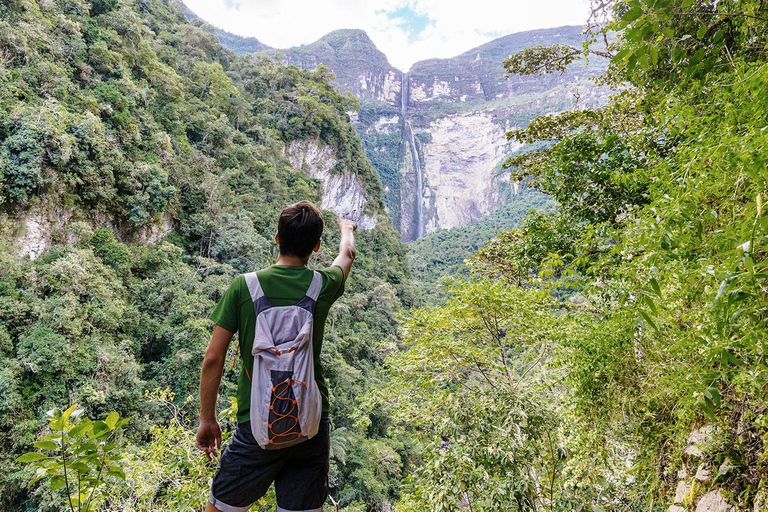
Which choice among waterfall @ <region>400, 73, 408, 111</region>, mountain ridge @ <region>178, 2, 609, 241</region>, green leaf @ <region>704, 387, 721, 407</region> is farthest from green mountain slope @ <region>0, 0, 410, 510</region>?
waterfall @ <region>400, 73, 408, 111</region>

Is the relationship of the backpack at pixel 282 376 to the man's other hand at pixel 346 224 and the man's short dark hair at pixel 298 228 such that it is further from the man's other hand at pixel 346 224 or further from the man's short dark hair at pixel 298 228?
the man's other hand at pixel 346 224

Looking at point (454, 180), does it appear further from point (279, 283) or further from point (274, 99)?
point (279, 283)

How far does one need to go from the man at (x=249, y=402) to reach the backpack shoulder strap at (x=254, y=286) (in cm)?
1

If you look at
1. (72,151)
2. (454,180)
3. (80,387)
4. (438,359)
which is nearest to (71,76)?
(72,151)

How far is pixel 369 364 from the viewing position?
63.9 feet

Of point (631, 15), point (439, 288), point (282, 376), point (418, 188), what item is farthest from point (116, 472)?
point (418, 188)

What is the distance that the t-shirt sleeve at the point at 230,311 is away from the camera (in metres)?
1.13

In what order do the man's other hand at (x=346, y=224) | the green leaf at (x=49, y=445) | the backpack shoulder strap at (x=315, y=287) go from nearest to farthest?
the green leaf at (x=49, y=445) → the backpack shoulder strap at (x=315, y=287) → the man's other hand at (x=346, y=224)

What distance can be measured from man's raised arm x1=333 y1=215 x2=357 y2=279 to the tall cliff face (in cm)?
6781

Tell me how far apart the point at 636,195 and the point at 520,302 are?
144 centimetres

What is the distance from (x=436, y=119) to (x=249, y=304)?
92011 mm

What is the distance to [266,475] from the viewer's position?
114 centimetres

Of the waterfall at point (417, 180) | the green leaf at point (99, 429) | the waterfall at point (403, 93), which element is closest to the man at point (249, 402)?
the green leaf at point (99, 429)

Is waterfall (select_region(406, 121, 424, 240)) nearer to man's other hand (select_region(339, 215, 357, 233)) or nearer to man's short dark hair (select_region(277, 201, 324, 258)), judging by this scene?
man's other hand (select_region(339, 215, 357, 233))
